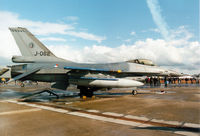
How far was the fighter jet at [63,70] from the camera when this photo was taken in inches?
474

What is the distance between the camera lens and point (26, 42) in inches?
508

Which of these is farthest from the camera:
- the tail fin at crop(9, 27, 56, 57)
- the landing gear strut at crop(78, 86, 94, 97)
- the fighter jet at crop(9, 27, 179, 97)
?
the landing gear strut at crop(78, 86, 94, 97)

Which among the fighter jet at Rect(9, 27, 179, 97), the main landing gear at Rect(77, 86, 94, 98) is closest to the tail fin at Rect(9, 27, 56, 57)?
the fighter jet at Rect(9, 27, 179, 97)

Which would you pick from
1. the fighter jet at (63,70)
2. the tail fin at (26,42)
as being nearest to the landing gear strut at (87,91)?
the fighter jet at (63,70)

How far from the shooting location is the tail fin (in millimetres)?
12844

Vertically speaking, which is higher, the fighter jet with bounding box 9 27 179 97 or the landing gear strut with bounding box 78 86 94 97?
the fighter jet with bounding box 9 27 179 97

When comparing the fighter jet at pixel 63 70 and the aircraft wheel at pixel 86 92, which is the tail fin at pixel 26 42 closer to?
the fighter jet at pixel 63 70

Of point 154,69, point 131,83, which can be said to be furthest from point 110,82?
point 154,69

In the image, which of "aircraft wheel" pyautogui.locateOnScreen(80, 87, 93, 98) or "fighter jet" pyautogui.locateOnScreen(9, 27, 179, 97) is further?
"aircraft wheel" pyautogui.locateOnScreen(80, 87, 93, 98)

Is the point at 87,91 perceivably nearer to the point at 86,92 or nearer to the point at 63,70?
the point at 86,92

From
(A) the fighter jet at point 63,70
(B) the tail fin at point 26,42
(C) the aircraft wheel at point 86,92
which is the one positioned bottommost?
(C) the aircraft wheel at point 86,92

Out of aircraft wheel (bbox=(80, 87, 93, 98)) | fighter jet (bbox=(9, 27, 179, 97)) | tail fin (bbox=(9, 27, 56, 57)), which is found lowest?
aircraft wheel (bbox=(80, 87, 93, 98))

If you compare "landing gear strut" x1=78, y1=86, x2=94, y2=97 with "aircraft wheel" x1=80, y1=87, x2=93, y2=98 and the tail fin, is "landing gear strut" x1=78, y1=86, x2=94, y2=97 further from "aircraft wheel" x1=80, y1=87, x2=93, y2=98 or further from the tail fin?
the tail fin

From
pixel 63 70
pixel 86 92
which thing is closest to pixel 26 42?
pixel 63 70
